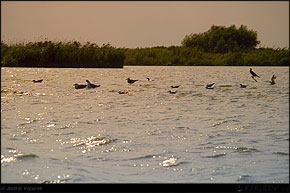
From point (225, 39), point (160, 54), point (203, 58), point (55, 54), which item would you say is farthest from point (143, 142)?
point (225, 39)

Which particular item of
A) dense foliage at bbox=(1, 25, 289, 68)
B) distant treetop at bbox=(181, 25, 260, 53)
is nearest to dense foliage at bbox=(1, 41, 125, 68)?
dense foliage at bbox=(1, 25, 289, 68)

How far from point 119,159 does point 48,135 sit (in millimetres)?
2221

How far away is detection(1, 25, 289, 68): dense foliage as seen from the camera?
37062 millimetres

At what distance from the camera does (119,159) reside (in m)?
7.00

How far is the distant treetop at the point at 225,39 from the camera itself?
7088cm

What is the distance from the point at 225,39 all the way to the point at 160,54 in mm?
17783

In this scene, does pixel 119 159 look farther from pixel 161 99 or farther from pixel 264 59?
pixel 264 59

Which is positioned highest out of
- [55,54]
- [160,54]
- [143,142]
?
[160,54]

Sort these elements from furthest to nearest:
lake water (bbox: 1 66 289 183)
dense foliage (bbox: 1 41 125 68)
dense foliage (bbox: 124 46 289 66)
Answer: dense foliage (bbox: 124 46 289 66) → dense foliage (bbox: 1 41 125 68) → lake water (bbox: 1 66 289 183)

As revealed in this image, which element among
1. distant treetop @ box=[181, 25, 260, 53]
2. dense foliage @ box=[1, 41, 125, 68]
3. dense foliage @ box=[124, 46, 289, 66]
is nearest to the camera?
dense foliage @ box=[1, 41, 125, 68]

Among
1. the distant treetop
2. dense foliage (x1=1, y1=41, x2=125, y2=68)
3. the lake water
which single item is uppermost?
the distant treetop

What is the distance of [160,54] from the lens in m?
59.3

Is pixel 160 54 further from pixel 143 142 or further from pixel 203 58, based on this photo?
pixel 143 142

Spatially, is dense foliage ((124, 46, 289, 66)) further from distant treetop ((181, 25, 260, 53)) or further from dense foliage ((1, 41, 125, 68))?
dense foliage ((1, 41, 125, 68))
